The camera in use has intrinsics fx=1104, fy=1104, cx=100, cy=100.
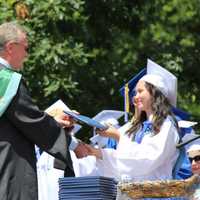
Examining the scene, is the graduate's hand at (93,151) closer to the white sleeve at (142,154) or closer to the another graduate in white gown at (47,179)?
the white sleeve at (142,154)

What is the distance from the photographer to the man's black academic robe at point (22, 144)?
274 inches

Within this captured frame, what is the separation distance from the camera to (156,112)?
26.7 feet

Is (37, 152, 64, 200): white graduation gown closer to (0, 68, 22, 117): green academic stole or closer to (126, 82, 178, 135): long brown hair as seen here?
(126, 82, 178, 135): long brown hair

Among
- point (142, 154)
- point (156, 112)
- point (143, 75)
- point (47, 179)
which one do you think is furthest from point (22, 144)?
point (143, 75)

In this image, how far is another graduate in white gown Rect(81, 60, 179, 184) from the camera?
25.9ft

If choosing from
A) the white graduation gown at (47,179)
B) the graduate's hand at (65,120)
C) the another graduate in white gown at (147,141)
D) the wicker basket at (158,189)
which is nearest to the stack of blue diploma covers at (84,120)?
the graduate's hand at (65,120)

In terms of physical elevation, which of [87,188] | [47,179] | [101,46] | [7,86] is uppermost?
[7,86]

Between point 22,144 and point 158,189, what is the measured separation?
91cm

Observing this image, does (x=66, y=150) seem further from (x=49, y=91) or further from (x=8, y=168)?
(x=49, y=91)

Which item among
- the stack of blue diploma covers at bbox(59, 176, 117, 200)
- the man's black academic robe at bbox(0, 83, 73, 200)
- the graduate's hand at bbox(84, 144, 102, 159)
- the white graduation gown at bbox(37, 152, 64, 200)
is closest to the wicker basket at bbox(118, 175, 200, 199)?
the stack of blue diploma covers at bbox(59, 176, 117, 200)

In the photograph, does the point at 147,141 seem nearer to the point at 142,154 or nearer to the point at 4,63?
the point at 142,154

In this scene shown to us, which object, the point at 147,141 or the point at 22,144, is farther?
the point at 147,141

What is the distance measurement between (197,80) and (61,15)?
125 inches

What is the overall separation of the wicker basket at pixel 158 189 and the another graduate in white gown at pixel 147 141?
2.69 feet
